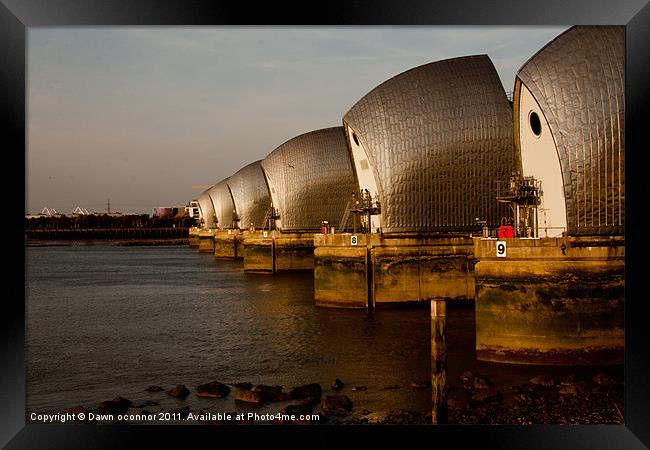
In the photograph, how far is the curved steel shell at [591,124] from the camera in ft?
59.9

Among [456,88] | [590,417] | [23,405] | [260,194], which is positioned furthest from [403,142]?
[260,194]

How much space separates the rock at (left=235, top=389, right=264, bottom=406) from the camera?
50.1ft

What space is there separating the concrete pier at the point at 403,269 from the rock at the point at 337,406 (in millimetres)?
13316

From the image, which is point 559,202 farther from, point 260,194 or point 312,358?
point 260,194

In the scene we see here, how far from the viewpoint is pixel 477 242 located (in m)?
18.3

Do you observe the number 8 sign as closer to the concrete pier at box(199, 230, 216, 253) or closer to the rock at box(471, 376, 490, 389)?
the rock at box(471, 376, 490, 389)

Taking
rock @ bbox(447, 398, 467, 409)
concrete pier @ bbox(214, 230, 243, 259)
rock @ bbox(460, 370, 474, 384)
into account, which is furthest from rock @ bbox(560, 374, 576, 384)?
concrete pier @ bbox(214, 230, 243, 259)

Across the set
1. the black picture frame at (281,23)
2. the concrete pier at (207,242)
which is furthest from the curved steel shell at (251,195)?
the black picture frame at (281,23)

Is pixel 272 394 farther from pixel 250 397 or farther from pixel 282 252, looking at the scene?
pixel 282 252

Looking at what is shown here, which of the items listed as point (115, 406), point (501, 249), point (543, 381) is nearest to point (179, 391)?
point (115, 406)

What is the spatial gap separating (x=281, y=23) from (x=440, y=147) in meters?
21.4

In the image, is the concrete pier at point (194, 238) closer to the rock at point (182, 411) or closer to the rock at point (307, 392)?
the rock at point (307, 392)

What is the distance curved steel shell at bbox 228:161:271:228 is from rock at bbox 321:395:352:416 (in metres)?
58.9

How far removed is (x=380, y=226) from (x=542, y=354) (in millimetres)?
14953
